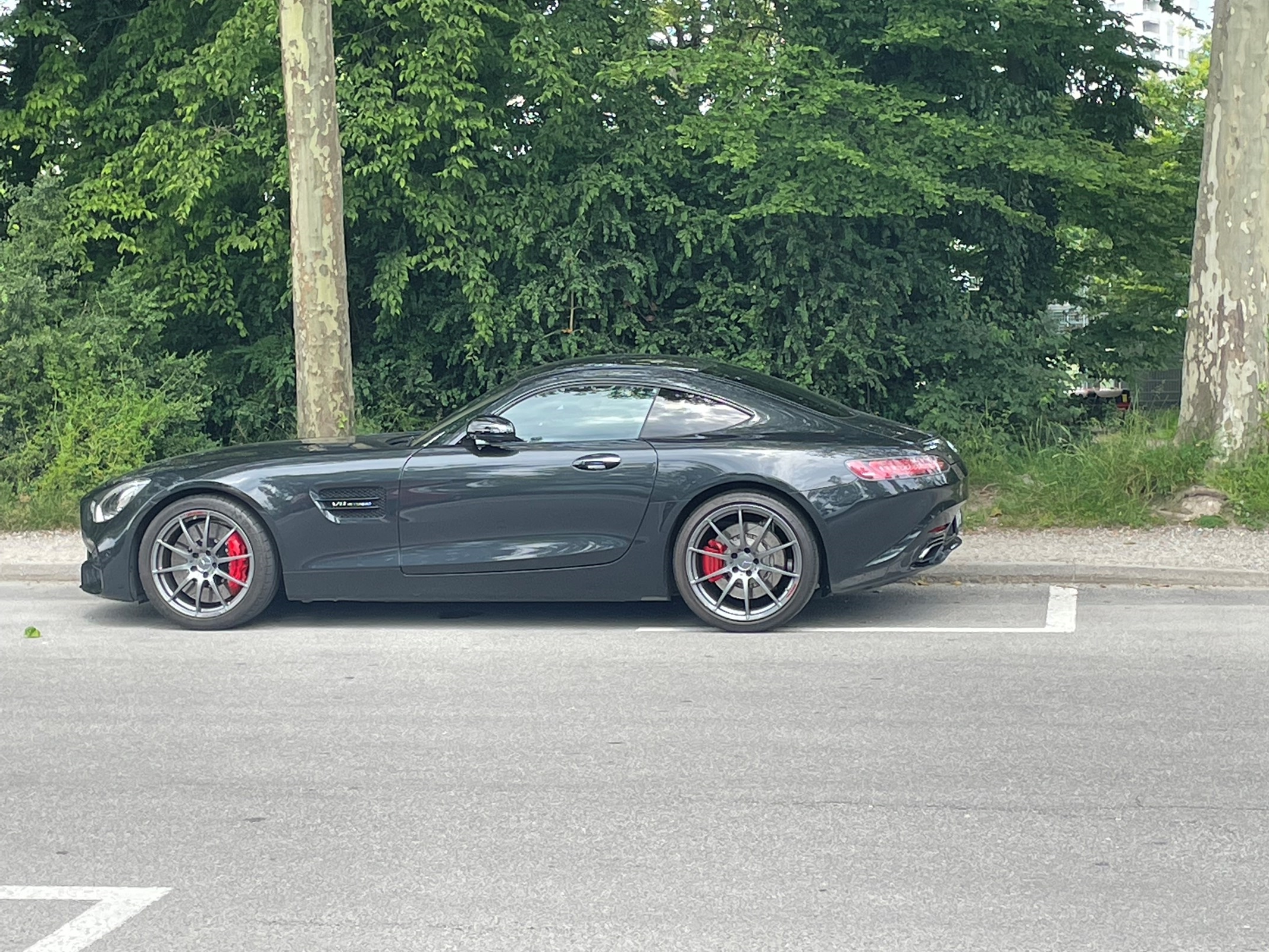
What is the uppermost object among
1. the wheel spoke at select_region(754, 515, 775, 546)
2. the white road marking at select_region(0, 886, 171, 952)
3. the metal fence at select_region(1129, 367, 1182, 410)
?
the metal fence at select_region(1129, 367, 1182, 410)

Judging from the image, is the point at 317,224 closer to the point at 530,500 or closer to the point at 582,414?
the point at 582,414

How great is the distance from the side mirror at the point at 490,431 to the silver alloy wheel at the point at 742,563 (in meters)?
1.11

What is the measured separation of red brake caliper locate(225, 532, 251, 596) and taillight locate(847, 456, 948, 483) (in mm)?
3257

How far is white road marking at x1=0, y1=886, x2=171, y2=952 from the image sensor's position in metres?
4.13

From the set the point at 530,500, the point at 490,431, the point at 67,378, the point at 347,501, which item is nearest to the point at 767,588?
the point at 530,500

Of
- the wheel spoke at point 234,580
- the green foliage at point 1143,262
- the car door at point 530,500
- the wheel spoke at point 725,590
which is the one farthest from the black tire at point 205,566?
the green foliage at point 1143,262

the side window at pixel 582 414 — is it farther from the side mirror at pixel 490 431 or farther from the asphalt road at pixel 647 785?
the asphalt road at pixel 647 785

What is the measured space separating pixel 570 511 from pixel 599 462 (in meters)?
0.29

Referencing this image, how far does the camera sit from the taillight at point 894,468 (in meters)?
8.23

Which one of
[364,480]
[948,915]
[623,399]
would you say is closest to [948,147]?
[623,399]

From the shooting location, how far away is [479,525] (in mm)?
8391

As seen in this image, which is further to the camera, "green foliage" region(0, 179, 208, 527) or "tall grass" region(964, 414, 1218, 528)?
"green foliage" region(0, 179, 208, 527)

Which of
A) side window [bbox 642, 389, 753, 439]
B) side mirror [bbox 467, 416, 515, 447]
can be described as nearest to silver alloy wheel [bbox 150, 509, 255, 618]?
side mirror [bbox 467, 416, 515, 447]

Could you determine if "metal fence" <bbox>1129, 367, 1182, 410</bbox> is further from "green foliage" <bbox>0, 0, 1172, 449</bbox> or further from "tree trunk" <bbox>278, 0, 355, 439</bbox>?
"tree trunk" <bbox>278, 0, 355, 439</bbox>
